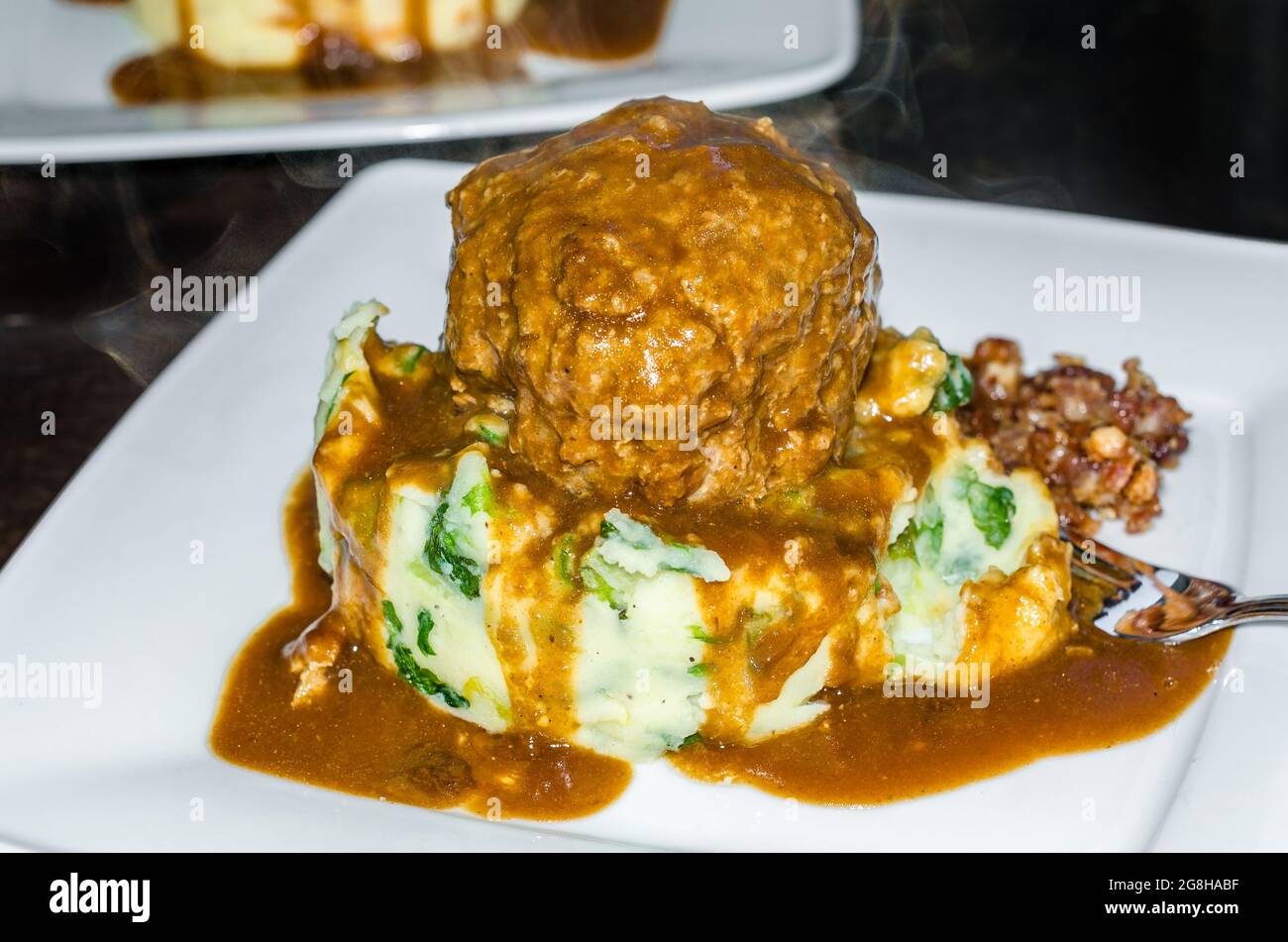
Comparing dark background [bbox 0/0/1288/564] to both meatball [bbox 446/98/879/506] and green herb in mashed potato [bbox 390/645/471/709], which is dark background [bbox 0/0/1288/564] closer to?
green herb in mashed potato [bbox 390/645/471/709]

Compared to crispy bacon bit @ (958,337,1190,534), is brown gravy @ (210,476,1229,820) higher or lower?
lower

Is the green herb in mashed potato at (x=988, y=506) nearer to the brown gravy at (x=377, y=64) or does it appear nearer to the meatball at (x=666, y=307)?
the meatball at (x=666, y=307)

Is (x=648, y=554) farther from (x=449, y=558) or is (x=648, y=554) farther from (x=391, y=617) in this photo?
(x=391, y=617)

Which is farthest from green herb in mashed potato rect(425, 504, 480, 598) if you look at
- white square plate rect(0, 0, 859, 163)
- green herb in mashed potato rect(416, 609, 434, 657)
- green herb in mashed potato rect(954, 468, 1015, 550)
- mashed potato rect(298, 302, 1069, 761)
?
white square plate rect(0, 0, 859, 163)

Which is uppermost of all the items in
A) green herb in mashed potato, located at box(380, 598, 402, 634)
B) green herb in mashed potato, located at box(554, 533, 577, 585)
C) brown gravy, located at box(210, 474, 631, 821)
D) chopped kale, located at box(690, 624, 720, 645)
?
green herb in mashed potato, located at box(554, 533, 577, 585)

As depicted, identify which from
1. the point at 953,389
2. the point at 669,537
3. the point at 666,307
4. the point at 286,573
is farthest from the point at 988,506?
the point at 286,573
